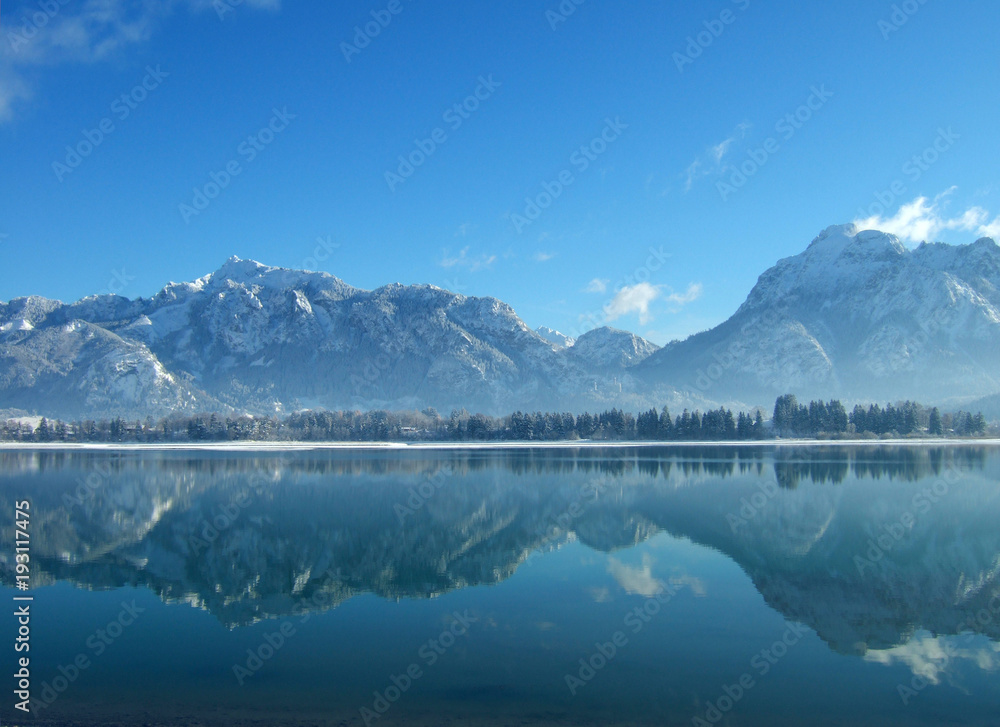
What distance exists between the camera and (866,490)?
170 ft

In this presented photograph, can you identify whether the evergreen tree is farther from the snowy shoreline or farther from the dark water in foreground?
the dark water in foreground

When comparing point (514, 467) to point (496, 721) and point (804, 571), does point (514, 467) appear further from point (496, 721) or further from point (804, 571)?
point (496, 721)

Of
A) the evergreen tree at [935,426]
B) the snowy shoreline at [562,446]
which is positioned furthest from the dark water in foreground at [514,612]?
the evergreen tree at [935,426]

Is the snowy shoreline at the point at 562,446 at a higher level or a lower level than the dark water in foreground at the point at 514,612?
lower

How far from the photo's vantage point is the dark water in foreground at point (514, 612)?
14.5 meters

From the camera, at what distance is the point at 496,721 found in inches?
527

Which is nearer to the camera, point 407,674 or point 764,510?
point 407,674

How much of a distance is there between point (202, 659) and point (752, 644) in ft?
49.4

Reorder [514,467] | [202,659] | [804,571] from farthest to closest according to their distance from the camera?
[514,467]
[804,571]
[202,659]

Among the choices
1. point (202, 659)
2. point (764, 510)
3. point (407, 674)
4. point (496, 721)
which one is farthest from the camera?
point (764, 510)

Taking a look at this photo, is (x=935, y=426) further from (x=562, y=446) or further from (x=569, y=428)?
(x=562, y=446)

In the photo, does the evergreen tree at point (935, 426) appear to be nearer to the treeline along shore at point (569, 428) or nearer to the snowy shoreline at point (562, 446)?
the treeline along shore at point (569, 428)

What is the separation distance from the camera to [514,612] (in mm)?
21328

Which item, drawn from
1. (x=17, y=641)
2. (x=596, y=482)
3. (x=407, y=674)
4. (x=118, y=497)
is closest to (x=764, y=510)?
(x=596, y=482)
